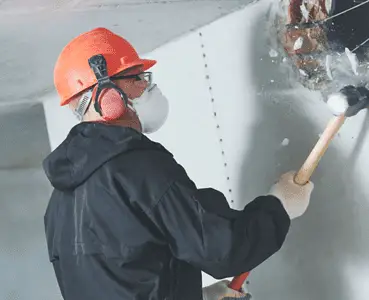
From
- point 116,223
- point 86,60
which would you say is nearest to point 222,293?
point 116,223

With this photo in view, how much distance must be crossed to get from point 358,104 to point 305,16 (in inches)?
11.3

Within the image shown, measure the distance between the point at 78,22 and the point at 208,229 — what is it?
738mm

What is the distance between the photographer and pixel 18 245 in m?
2.29

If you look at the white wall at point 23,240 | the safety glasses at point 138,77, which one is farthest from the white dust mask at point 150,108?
the white wall at point 23,240

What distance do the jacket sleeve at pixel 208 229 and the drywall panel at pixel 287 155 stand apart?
29 centimetres

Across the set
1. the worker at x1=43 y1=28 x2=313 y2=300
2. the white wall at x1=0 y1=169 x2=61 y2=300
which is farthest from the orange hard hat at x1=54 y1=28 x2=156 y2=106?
the white wall at x1=0 y1=169 x2=61 y2=300

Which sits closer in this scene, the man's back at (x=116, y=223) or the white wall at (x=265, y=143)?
the man's back at (x=116, y=223)

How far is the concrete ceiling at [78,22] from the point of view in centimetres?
148

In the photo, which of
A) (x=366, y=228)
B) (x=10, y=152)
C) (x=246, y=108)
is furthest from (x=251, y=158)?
(x=10, y=152)

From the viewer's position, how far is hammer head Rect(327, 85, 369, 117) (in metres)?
1.26

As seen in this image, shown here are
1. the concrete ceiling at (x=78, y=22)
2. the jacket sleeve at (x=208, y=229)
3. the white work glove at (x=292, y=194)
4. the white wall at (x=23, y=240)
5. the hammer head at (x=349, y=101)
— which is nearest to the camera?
the jacket sleeve at (x=208, y=229)

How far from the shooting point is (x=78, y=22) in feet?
5.22

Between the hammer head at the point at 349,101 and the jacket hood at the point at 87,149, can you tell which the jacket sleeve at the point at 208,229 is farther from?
the hammer head at the point at 349,101

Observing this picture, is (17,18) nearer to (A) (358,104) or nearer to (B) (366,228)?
(A) (358,104)
